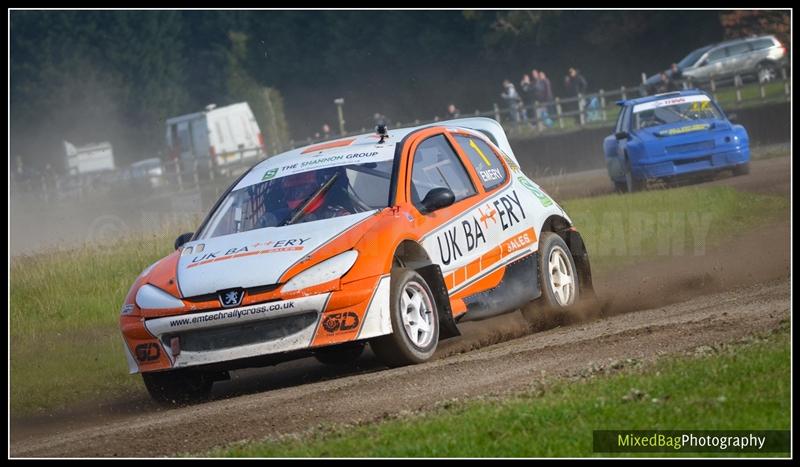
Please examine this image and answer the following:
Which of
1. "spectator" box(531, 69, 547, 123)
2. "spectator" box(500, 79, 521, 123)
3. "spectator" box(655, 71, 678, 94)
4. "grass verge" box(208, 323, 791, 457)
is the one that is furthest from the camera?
"spectator" box(531, 69, 547, 123)

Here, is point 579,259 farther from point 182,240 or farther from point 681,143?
point 681,143

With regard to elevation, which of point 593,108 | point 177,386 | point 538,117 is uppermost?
point 593,108

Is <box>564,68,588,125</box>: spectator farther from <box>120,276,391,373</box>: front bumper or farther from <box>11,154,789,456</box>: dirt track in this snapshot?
<box>120,276,391,373</box>: front bumper

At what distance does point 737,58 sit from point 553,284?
→ 37565 millimetres

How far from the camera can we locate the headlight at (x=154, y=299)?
28.8 ft

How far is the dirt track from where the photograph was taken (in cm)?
723

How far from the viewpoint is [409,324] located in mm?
8891

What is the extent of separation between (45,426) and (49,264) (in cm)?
818

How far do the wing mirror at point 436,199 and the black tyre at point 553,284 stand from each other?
1.30 metres

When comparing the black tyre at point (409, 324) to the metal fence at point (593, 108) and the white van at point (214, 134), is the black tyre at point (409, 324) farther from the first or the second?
the white van at point (214, 134)

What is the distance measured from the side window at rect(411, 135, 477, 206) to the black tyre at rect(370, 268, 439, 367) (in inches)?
38.8

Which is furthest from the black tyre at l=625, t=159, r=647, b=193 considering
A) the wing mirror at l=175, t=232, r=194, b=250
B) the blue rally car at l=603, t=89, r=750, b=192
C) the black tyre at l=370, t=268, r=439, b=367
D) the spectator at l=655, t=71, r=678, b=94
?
the spectator at l=655, t=71, r=678, b=94

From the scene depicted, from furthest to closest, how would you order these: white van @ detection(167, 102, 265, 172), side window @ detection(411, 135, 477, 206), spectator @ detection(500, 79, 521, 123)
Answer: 1. white van @ detection(167, 102, 265, 172)
2. spectator @ detection(500, 79, 521, 123)
3. side window @ detection(411, 135, 477, 206)

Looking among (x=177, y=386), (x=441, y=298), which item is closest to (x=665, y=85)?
(x=441, y=298)
